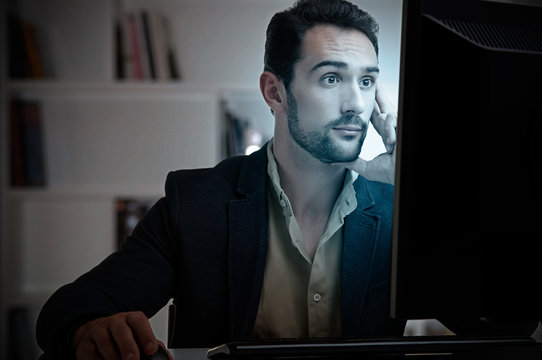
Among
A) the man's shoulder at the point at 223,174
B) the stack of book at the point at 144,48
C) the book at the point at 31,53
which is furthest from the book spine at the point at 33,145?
the man's shoulder at the point at 223,174

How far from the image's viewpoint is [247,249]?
3.48 ft

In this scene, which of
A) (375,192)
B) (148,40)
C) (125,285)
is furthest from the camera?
(148,40)

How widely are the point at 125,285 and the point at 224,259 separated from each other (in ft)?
0.70

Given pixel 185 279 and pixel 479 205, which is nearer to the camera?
pixel 479 205

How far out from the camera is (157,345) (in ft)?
2.23

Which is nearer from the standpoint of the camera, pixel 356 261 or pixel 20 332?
pixel 356 261

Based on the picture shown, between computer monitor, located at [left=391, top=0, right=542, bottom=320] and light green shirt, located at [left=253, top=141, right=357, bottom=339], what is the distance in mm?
403

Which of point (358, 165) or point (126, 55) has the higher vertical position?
point (126, 55)

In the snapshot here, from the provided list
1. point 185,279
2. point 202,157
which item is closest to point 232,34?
point 202,157

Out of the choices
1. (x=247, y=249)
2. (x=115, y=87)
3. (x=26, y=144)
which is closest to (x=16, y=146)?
(x=26, y=144)

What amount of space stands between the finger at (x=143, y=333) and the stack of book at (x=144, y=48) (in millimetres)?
1627

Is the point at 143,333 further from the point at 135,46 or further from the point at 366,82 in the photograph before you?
the point at 135,46

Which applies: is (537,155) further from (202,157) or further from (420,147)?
(202,157)

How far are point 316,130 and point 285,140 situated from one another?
0.08 metres
